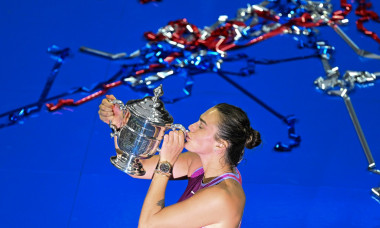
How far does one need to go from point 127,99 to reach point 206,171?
6.94 feet

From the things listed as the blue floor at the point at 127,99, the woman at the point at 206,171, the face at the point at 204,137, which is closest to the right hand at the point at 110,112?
the woman at the point at 206,171

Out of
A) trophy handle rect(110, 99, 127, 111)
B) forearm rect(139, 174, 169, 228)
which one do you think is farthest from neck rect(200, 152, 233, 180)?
trophy handle rect(110, 99, 127, 111)

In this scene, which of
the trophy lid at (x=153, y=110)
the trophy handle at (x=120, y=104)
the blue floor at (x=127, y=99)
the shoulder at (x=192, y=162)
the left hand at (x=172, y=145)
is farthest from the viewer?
the blue floor at (x=127, y=99)

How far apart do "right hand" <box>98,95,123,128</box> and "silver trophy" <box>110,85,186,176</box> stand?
0.04 m

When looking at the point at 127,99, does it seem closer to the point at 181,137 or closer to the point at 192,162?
the point at 192,162

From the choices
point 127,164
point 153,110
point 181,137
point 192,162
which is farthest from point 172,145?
point 192,162

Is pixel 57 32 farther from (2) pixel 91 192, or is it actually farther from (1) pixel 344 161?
(1) pixel 344 161

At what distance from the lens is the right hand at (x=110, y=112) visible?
7.98 ft

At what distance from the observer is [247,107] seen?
4492 millimetres

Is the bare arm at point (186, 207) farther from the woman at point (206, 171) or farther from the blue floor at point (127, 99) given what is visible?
the blue floor at point (127, 99)

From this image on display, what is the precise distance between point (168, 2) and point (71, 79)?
6.08 feet

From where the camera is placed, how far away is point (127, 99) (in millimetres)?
4371

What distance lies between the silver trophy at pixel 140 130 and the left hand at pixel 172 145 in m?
0.07

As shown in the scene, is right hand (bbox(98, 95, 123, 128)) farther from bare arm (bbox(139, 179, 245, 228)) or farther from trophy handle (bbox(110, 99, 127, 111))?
bare arm (bbox(139, 179, 245, 228))
